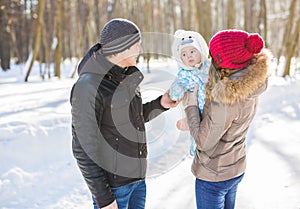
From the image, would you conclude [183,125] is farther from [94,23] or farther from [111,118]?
[94,23]

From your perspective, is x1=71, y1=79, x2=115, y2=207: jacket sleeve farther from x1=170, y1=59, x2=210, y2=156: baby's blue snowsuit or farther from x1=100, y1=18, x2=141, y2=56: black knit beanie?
x1=170, y1=59, x2=210, y2=156: baby's blue snowsuit

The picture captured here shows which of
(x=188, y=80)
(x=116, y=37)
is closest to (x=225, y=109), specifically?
(x=188, y=80)

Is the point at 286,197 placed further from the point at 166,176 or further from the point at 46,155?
the point at 46,155

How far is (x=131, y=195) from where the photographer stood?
187cm

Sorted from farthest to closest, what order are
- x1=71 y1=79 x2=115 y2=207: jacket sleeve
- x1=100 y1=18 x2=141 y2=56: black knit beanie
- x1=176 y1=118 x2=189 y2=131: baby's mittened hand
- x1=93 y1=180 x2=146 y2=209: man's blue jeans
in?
x1=176 y1=118 x2=189 y2=131: baby's mittened hand < x1=93 y1=180 x2=146 y2=209: man's blue jeans < x1=100 y1=18 x2=141 y2=56: black knit beanie < x1=71 y1=79 x2=115 y2=207: jacket sleeve

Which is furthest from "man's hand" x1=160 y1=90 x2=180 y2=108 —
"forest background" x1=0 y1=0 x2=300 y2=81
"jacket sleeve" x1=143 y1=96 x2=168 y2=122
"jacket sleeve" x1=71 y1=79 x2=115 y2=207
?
"jacket sleeve" x1=71 y1=79 x2=115 y2=207

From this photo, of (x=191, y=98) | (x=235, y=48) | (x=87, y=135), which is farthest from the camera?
(x=191, y=98)

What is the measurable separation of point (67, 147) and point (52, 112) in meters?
1.18

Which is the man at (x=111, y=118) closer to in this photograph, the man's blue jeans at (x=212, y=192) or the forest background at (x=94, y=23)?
the man's blue jeans at (x=212, y=192)

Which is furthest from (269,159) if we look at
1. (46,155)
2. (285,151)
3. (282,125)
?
(46,155)

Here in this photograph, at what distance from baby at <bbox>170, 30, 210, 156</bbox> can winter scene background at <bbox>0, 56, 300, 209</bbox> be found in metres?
0.34

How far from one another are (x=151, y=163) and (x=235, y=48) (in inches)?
112

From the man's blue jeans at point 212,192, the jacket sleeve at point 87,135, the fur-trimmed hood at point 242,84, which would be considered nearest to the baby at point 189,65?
the fur-trimmed hood at point 242,84

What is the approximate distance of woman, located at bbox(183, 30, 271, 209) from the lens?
1.62m
